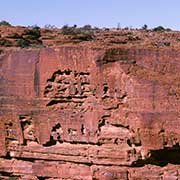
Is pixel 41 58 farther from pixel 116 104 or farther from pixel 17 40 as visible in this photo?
pixel 17 40

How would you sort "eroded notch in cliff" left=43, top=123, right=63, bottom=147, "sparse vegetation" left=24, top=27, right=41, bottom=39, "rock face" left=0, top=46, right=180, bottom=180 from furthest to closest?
1. "sparse vegetation" left=24, top=27, right=41, bottom=39
2. "eroded notch in cliff" left=43, top=123, right=63, bottom=147
3. "rock face" left=0, top=46, right=180, bottom=180

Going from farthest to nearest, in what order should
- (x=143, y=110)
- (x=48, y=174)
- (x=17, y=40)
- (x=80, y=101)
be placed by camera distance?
(x=17, y=40) < (x=48, y=174) < (x=80, y=101) < (x=143, y=110)

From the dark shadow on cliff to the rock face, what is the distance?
0.10 ft

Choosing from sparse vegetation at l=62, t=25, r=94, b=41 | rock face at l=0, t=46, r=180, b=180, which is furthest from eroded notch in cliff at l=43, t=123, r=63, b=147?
sparse vegetation at l=62, t=25, r=94, b=41

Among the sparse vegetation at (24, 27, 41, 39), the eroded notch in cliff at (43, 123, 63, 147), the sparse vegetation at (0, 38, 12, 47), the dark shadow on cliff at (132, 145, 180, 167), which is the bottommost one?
the dark shadow on cliff at (132, 145, 180, 167)

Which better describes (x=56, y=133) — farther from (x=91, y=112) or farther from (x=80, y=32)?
(x=80, y=32)

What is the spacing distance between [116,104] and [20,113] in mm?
3590

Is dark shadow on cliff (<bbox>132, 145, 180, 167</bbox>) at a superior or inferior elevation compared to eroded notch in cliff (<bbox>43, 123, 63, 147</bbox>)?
inferior

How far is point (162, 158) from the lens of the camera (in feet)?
50.5

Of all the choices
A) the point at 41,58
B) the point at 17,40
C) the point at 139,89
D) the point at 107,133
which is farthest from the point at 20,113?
the point at 17,40

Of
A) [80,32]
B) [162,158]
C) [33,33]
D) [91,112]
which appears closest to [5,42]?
[33,33]

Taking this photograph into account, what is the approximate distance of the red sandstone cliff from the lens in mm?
14602

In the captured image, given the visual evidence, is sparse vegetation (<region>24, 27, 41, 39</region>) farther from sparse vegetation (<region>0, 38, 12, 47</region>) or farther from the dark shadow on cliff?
the dark shadow on cliff

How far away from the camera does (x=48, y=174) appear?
16969 millimetres
